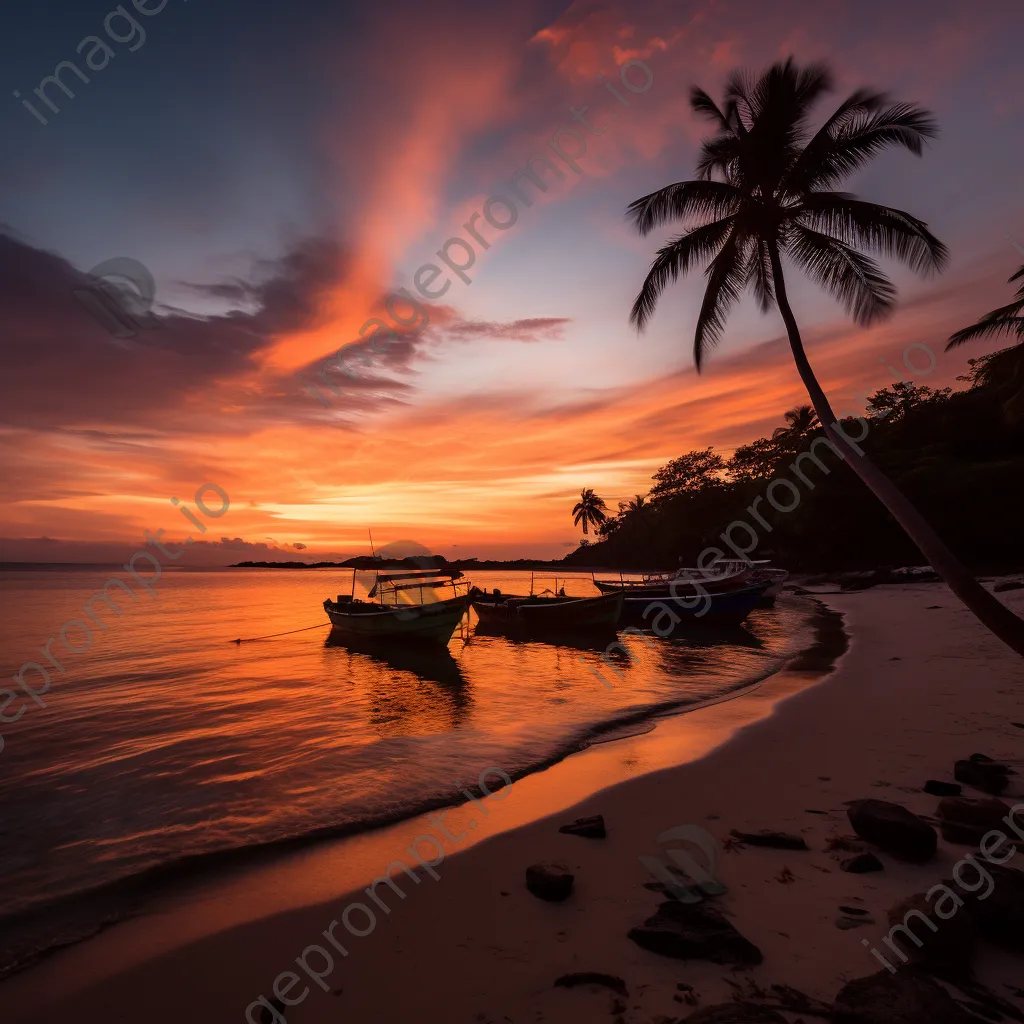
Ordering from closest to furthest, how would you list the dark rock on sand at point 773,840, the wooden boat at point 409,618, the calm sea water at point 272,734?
the dark rock on sand at point 773,840 → the calm sea water at point 272,734 → the wooden boat at point 409,618

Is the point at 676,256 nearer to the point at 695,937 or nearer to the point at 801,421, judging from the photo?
the point at 695,937

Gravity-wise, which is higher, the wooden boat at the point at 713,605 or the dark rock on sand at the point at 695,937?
the wooden boat at the point at 713,605

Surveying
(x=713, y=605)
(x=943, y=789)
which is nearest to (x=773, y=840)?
(x=943, y=789)

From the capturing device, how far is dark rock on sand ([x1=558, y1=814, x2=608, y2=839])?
6336mm

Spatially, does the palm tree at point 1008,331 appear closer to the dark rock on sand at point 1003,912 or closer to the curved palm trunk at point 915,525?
the curved palm trunk at point 915,525

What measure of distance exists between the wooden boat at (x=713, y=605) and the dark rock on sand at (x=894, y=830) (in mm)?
24453

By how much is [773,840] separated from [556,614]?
82.8 feet

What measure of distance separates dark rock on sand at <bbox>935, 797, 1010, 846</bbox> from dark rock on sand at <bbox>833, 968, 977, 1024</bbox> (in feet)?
8.44

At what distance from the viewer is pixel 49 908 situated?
6.00 meters

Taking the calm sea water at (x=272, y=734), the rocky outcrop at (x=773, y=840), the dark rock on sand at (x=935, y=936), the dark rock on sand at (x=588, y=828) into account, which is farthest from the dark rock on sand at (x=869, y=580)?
the dark rock on sand at (x=935, y=936)

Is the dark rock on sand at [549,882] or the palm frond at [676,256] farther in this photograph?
the palm frond at [676,256]

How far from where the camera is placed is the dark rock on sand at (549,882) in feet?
16.5

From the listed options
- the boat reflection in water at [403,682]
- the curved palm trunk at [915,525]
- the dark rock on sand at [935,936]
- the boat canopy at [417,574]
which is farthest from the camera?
the boat canopy at [417,574]

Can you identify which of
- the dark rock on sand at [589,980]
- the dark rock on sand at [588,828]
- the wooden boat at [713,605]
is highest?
the wooden boat at [713,605]
